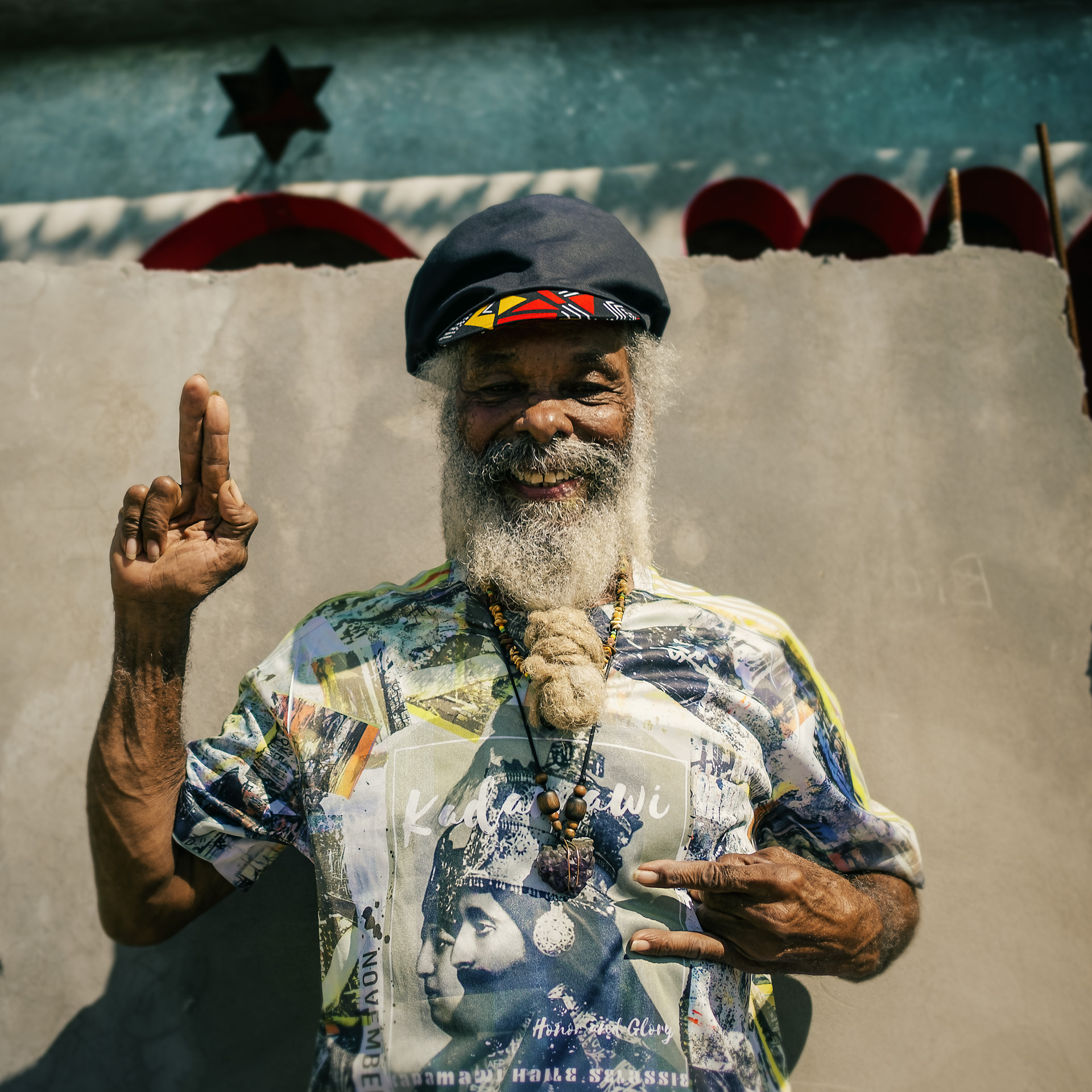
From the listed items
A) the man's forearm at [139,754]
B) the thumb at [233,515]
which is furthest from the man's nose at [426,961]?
the thumb at [233,515]

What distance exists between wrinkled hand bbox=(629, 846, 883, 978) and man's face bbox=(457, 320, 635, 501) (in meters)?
0.77

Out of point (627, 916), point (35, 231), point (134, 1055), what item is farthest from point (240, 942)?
point (35, 231)

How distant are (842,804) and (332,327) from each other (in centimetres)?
194

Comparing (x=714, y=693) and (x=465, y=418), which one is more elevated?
(x=465, y=418)

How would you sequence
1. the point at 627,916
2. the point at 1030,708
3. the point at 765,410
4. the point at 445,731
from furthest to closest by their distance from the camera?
1. the point at 765,410
2. the point at 1030,708
3. the point at 445,731
4. the point at 627,916

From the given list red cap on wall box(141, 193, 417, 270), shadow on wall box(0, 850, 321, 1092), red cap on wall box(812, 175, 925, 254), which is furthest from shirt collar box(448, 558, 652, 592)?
red cap on wall box(812, 175, 925, 254)

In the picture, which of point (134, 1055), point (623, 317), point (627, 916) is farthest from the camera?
point (134, 1055)

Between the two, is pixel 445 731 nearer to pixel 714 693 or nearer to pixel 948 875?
pixel 714 693

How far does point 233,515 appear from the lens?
1.52 meters

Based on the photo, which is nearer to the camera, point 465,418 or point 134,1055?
point 465,418

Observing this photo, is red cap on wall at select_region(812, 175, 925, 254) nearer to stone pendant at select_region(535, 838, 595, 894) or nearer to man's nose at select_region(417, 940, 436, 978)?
stone pendant at select_region(535, 838, 595, 894)

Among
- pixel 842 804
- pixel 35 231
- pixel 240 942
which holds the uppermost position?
pixel 35 231

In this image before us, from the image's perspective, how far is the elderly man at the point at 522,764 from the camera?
1419 mm

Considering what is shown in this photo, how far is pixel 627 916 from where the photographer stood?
146 cm
